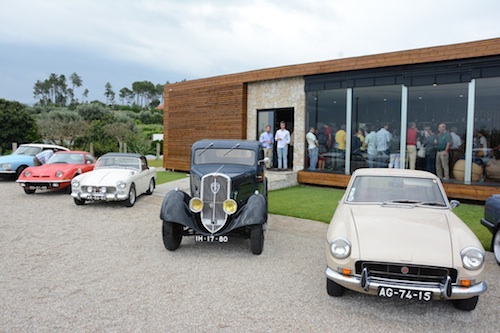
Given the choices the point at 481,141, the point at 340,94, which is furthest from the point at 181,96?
the point at 481,141

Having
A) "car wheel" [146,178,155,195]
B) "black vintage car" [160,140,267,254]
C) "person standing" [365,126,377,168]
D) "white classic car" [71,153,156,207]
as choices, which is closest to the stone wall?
"person standing" [365,126,377,168]

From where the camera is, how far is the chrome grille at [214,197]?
6.07 metres

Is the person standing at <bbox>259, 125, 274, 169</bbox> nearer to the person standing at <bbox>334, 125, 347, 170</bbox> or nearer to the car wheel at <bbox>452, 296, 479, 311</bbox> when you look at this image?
the person standing at <bbox>334, 125, 347, 170</bbox>

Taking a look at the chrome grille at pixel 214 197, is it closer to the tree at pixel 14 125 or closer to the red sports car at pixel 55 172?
the red sports car at pixel 55 172

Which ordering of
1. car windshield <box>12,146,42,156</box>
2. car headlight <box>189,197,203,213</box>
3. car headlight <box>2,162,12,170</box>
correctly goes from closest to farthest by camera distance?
car headlight <box>189,197,203,213</box>, car headlight <box>2,162,12,170</box>, car windshield <box>12,146,42,156</box>

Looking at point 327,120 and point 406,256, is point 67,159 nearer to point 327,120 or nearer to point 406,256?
point 327,120

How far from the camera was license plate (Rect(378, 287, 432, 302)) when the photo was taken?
360 centimetres

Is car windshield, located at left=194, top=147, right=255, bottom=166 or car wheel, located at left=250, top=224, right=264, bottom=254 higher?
car windshield, located at left=194, top=147, right=255, bottom=166

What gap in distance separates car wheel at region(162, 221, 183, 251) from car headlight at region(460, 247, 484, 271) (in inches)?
156

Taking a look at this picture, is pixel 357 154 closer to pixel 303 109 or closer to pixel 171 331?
pixel 303 109

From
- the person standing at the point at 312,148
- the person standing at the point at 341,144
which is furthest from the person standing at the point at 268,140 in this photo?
the person standing at the point at 341,144

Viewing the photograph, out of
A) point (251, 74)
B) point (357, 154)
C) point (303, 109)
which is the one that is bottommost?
point (357, 154)

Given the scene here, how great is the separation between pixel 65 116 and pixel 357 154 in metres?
36.6

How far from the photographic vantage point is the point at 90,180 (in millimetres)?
9562
